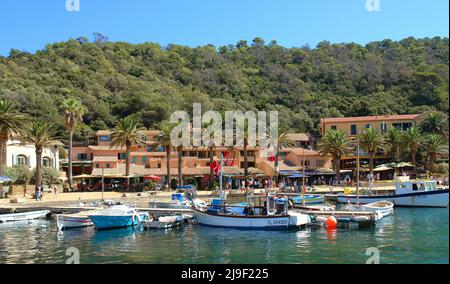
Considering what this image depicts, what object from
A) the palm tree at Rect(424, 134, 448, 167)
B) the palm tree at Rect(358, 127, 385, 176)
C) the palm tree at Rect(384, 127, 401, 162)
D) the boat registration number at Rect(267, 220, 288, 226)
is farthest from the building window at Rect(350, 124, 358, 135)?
A: the boat registration number at Rect(267, 220, 288, 226)

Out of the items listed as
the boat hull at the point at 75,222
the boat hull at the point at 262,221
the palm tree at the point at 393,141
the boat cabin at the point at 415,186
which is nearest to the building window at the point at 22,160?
the boat hull at the point at 75,222

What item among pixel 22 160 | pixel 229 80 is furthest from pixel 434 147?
pixel 229 80

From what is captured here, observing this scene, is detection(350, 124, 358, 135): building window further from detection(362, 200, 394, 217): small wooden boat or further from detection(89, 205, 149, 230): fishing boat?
detection(89, 205, 149, 230): fishing boat

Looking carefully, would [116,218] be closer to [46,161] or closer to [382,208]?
[382,208]

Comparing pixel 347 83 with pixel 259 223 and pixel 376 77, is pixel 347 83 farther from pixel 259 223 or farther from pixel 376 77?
pixel 259 223

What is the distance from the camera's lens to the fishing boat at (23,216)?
46531 millimetres

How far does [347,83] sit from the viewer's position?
5138 inches

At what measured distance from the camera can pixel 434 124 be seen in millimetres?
85438

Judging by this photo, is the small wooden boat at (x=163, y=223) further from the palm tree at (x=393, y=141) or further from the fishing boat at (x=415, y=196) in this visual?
the palm tree at (x=393, y=141)

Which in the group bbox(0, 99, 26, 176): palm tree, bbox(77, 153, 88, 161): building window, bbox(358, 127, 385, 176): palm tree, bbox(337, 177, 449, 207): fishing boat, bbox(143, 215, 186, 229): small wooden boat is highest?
bbox(0, 99, 26, 176): palm tree

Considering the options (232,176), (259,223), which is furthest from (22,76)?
(259,223)

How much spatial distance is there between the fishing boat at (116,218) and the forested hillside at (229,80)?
2316 inches

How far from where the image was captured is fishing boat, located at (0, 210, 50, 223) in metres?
46.5

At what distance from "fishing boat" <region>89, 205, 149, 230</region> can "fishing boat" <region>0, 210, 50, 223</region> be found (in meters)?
10.5
